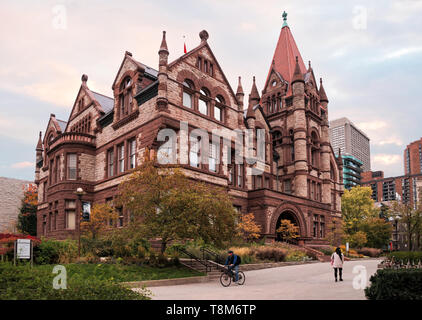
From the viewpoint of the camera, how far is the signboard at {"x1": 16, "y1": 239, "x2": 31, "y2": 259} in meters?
16.5

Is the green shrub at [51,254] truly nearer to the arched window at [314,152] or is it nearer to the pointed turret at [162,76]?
the pointed turret at [162,76]

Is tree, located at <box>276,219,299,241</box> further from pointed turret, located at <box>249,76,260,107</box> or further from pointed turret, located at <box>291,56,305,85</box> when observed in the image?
pointed turret, located at <box>291,56,305,85</box>

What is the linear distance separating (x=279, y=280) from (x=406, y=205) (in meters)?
26.7

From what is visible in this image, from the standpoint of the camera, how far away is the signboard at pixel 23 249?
16.5 metres

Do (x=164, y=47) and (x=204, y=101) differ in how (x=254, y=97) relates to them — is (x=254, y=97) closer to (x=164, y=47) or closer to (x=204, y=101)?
(x=204, y=101)

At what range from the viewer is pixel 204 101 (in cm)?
3288

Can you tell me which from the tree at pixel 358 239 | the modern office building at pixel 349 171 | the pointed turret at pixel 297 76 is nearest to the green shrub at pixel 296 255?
the tree at pixel 358 239

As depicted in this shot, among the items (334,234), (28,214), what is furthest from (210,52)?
(28,214)

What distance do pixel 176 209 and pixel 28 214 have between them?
38064 mm

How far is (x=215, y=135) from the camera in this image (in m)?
32.5

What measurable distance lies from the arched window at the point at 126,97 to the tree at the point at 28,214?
A: 23.6 meters

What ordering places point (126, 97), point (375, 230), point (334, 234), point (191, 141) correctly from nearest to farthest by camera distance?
point (191, 141) → point (126, 97) → point (334, 234) → point (375, 230)

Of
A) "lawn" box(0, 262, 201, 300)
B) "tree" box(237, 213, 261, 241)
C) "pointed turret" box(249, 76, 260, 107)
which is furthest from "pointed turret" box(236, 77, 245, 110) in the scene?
"lawn" box(0, 262, 201, 300)
